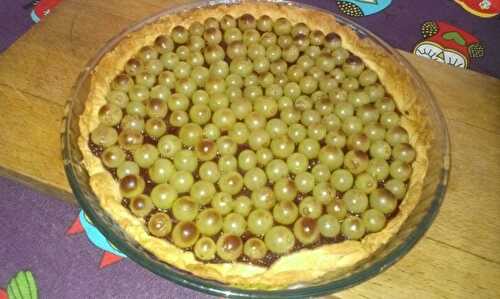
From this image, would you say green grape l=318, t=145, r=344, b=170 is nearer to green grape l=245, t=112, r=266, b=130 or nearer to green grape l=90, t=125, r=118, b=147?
green grape l=245, t=112, r=266, b=130

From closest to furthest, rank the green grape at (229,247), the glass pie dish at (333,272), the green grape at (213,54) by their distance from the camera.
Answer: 1. the glass pie dish at (333,272)
2. the green grape at (229,247)
3. the green grape at (213,54)

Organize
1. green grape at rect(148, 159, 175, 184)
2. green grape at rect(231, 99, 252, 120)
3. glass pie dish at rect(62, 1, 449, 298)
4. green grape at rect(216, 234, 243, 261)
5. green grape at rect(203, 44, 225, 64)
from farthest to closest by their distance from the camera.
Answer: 1. green grape at rect(203, 44, 225, 64)
2. green grape at rect(231, 99, 252, 120)
3. green grape at rect(148, 159, 175, 184)
4. green grape at rect(216, 234, 243, 261)
5. glass pie dish at rect(62, 1, 449, 298)

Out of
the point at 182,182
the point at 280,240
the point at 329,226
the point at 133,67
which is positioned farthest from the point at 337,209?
the point at 133,67

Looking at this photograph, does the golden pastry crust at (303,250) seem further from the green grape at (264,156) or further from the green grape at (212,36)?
the green grape at (264,156)

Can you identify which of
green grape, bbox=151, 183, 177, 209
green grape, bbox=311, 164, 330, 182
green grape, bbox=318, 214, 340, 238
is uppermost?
green grape, bbox=311, 164, 330, 182

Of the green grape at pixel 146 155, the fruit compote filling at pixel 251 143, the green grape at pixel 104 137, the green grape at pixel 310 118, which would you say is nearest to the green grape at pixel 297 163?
the fruit compote filling at pixel 251 143

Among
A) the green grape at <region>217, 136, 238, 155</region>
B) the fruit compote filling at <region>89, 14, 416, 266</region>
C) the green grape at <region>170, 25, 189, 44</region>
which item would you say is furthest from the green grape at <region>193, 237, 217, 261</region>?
the green grape at <region>170, 25, 189, 44</region>

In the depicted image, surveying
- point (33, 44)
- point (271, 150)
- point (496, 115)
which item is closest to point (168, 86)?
point (271, 150)

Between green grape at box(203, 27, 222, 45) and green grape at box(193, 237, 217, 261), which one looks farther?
green grape at box(203, 27, 222, 45)
